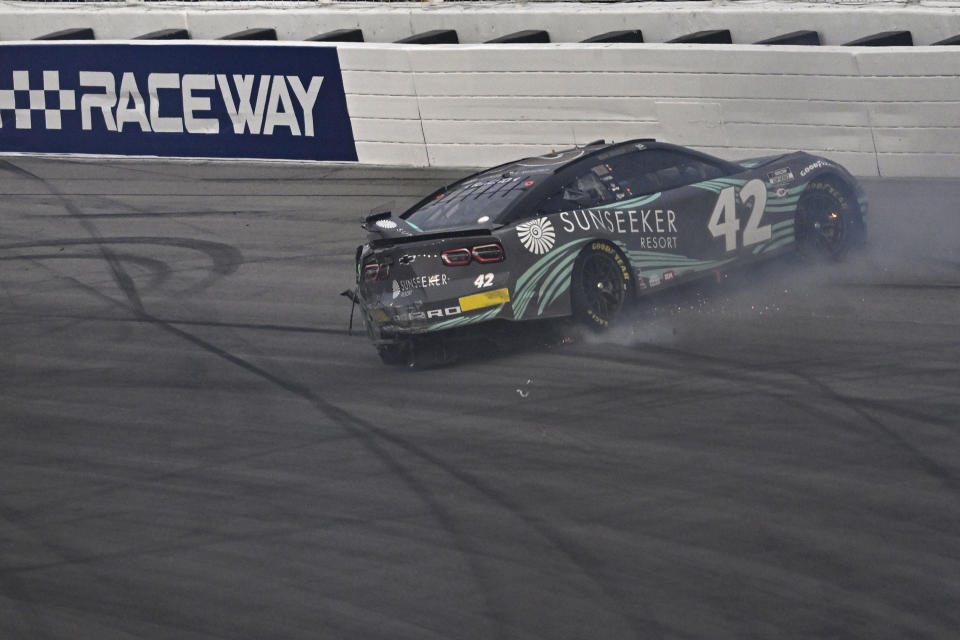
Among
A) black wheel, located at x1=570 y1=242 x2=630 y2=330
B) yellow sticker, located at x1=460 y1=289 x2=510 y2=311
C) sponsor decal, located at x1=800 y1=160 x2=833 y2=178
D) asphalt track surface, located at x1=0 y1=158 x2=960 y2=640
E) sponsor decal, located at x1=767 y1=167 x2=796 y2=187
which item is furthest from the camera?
sponsor decal, located at x1=800 y1=160 x2=833 y2=178

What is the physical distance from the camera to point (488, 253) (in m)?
9.07

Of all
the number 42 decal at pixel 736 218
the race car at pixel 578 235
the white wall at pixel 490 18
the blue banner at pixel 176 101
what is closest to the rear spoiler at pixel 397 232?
the race car at pixel 578 235

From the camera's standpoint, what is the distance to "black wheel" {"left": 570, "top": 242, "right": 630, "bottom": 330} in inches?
368

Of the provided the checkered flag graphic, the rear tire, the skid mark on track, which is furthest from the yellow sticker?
the checkered flag graphic

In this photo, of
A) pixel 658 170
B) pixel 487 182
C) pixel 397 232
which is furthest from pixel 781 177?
pixel 397 232

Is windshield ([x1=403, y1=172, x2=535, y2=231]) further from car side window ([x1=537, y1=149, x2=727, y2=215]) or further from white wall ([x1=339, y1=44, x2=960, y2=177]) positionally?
white wall ([x1=339, y1=44, x2=960, y2=177])

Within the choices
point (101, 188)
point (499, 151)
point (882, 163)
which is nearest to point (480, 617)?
point (882, 163)

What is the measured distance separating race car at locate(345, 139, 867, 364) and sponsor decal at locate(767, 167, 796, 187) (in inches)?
0.5

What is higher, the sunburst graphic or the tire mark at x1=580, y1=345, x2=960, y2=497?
the sunburst graphic

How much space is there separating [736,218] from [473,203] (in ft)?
6.59

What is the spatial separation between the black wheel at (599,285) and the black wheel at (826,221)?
1.88 m

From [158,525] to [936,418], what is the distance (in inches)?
161

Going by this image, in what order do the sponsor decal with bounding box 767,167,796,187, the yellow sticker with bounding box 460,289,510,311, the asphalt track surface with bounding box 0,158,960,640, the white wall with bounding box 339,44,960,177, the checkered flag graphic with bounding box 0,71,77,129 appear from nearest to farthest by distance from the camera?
the asphalt track surface with bounding box 0,158,960,640 < the yellow sticker with bounding box 460,289,510,311 < the sponsor decal with bounding box 767,167,796,187 < the white wall with bounding box 339,44,960,177 < the checkered flag graphic with bounding box 0,71,77,129

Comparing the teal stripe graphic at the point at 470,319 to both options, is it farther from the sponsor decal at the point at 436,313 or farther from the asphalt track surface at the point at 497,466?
the asphalt track surface at the point at 497,466
